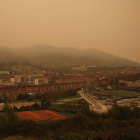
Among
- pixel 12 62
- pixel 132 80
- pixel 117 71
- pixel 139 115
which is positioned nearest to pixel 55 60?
pixel 12 62

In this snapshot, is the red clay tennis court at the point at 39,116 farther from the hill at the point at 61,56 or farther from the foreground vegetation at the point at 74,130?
the hill at the point at 61,56

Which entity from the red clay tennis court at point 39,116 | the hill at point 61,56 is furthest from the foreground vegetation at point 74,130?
the hill at point 61,56

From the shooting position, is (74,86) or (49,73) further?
(49,73)

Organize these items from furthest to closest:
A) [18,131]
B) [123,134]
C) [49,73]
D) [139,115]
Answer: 1. [49,73]
2. [139,115]
3. [18,131]
4. [123,134]

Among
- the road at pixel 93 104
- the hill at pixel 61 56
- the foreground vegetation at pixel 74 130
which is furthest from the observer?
the hill at pixel 61 56

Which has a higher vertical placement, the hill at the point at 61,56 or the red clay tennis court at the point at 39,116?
the hill at the point at 61,56

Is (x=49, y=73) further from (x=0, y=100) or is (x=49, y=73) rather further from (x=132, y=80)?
(x=132, y=80)
